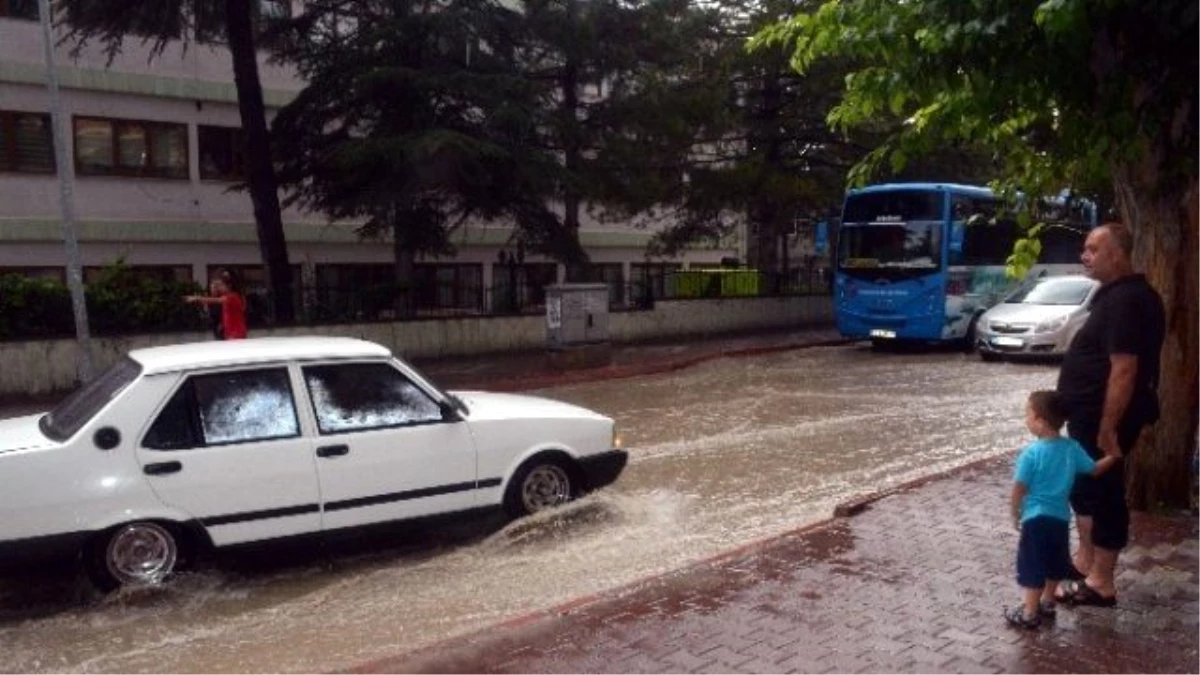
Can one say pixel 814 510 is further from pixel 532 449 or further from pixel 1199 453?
→ pixel 1199 453

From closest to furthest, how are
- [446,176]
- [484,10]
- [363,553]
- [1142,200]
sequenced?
[1142,200]
[363,553]
[446,176]
[484,10]

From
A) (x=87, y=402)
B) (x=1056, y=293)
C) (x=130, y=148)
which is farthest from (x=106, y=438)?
(x=130, y=148)

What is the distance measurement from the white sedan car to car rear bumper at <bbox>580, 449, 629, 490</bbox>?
291mm

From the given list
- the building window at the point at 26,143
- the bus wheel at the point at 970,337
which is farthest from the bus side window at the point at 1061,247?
the building window at the point at 26,143

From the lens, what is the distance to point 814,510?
8.70 metres

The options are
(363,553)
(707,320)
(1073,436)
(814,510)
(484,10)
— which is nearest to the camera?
(1073,436)

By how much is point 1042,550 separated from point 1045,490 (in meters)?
0.30

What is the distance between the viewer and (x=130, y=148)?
26.3 meters

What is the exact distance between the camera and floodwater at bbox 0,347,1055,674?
19.4 ft

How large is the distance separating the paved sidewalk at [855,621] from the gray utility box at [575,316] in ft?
40.9

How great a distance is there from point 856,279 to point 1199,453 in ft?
48.1

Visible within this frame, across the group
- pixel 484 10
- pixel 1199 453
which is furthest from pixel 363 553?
pixel 484 10

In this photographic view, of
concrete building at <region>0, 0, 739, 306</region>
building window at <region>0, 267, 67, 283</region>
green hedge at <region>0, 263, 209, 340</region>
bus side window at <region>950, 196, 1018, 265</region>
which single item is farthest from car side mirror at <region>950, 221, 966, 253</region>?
building window at <region>0, 267, 67, 283</region>

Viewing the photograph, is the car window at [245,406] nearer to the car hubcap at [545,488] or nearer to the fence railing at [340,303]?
the car hubcap at [545,488]
